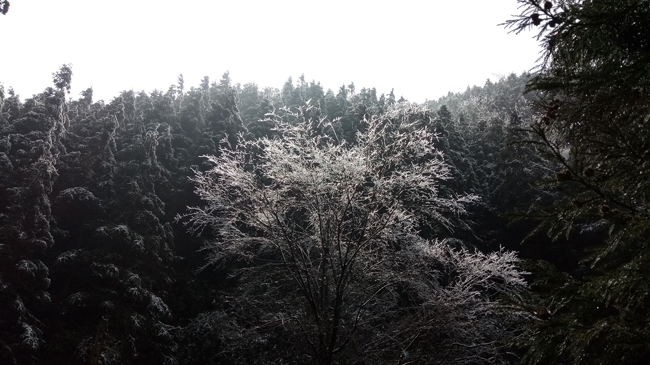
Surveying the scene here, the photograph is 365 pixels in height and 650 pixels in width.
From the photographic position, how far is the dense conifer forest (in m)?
2.26

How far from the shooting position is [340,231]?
312 inches

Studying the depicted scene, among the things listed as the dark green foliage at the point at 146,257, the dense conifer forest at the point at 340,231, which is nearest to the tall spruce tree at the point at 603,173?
the dense conifer forest at the point at 340,231

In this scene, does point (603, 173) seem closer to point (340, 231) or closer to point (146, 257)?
point (340, 231)

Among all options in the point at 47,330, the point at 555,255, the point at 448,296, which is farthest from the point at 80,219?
the point at 555,255

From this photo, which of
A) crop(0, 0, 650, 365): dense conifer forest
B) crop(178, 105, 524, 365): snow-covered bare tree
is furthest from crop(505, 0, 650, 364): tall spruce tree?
crop(178, 105, 524, 365): snow-covered bare tree

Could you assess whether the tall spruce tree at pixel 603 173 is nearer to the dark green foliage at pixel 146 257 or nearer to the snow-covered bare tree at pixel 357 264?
the dark green foliage at pixel 146 257

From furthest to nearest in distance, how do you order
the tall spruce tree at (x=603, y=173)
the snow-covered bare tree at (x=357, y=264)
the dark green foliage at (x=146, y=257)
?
the dark green foliage at (x=146, y=257), the snow-covered bare tree at (x=357, y=264), the tall spruce tree at (x=603, y=173)

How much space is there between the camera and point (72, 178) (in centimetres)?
1680

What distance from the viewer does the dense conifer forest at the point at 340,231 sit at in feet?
7.42

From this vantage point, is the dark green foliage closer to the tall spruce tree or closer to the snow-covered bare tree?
the snow-covered bare tree

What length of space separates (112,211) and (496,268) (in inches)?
597

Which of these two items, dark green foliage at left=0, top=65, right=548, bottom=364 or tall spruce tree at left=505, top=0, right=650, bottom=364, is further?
dark green foliage at left=0, top=65, right=548, bottom=364

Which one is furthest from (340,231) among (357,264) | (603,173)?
(603,173)

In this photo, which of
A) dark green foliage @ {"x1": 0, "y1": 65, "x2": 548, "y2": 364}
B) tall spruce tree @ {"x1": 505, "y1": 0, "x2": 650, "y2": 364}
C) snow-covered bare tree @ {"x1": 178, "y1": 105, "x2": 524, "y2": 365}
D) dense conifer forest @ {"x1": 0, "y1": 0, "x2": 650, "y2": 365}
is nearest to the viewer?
tall spruce tree @ {"x1": 505, "y1": 0, "x2": 650, "y2": 364}
